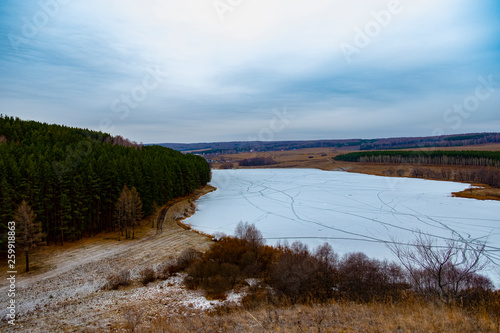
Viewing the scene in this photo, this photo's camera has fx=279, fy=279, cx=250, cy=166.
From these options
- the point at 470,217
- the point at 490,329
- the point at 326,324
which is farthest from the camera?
the point at 470,217

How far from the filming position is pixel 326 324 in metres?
8.27

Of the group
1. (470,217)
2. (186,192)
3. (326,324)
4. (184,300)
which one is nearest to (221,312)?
(184,300)

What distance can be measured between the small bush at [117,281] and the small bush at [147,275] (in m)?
0.83

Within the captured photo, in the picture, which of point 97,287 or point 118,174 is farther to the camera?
point 118,174

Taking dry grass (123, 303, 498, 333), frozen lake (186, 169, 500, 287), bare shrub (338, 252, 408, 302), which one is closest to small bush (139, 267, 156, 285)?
dry grass (123, 303, 498, 333)

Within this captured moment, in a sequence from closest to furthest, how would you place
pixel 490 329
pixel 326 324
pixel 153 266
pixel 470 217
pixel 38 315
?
pixel 490 329 → pixel 326 324 → pixel 38 315 → pixel 153 266 → pixel 470 217

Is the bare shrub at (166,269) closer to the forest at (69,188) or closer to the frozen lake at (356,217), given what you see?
the frozen lake at (356,217)

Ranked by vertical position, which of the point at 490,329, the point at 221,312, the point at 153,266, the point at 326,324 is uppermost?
the point at 490,329

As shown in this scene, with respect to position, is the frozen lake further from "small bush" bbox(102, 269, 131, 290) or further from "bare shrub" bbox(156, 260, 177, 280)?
"small bush" bbox(102, 269, 131, 290)

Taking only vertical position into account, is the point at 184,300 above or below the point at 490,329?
below

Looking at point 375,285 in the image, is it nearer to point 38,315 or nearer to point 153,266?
point 153,266

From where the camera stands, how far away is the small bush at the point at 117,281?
659 inches

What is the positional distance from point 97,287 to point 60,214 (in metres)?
12.3

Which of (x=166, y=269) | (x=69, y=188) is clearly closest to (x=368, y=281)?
(x=166, y=269)
